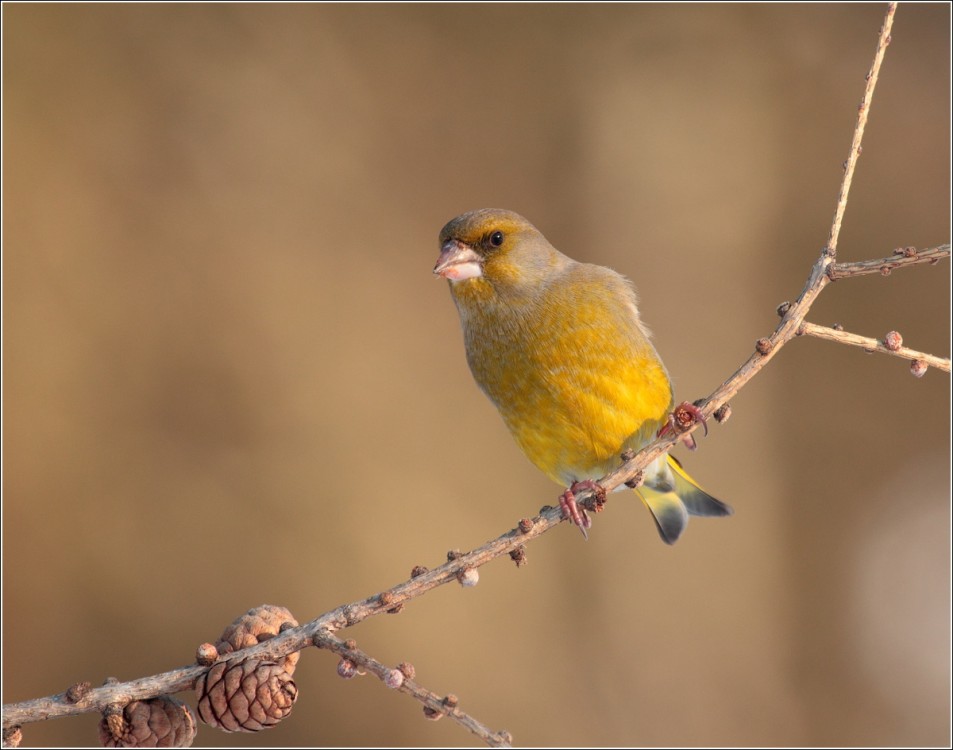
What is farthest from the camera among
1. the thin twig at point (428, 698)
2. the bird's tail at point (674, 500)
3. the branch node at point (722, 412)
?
the bird's tail at point (674, 500)

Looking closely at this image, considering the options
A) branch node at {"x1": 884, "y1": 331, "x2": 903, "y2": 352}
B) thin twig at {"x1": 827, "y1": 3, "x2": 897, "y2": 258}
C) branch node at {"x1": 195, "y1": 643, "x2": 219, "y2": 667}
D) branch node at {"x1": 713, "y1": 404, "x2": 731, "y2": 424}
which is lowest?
branch node at {"x1": 195, "y1": 643, "x2": 219, "y2": 667}

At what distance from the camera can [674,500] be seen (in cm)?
298

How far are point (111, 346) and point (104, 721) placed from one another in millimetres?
3093

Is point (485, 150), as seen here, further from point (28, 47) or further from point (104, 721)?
point (104, 721)

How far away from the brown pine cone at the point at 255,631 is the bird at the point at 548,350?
0.98m

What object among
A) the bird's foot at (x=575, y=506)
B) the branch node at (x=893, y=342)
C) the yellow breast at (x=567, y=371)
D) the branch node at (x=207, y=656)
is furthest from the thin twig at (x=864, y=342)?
the branch node at (x=207, y=656)

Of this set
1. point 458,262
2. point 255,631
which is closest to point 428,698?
point 255,631

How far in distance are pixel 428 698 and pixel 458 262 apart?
1284 millimetres

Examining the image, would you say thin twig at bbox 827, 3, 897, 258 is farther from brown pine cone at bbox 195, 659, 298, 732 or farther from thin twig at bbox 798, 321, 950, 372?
brown pine cone at bbox 195, 659, 298, 732

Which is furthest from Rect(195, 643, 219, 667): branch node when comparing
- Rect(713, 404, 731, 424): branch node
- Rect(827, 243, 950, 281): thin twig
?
Rect(827, 243, 950, 281): thin twig

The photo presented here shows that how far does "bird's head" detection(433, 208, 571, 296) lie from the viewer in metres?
2.38

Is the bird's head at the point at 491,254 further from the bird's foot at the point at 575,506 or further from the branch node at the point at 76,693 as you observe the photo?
the branch node at the point at 76,693

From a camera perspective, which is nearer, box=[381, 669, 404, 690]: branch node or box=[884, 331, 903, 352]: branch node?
box=[381, 669, 404, 690]: branch node

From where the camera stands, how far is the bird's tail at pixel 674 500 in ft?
9.48
